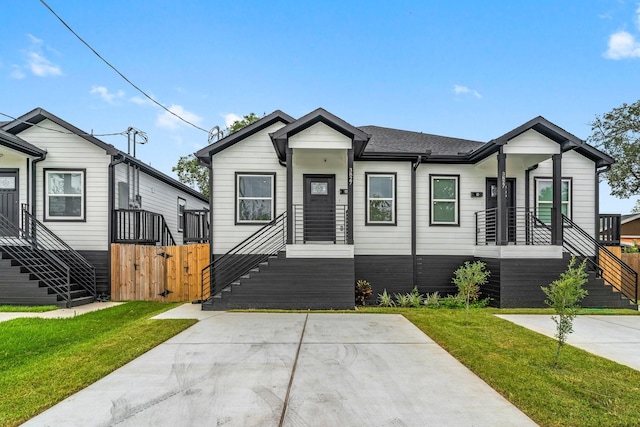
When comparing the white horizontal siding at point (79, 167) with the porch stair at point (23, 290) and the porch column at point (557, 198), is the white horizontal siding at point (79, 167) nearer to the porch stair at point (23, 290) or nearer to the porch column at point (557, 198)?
the porch stair at point (23, 290)

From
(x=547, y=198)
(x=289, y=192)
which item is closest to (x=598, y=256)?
(x=547, y=198)

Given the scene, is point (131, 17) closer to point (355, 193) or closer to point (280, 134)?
point (280, 134)

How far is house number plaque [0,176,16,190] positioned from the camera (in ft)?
32.4

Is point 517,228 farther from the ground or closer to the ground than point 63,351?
farther from the ground

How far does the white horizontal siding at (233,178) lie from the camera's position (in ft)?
31.3

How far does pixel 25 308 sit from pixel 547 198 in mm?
13931

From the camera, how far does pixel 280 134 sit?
322 inches

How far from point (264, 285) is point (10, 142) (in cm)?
735

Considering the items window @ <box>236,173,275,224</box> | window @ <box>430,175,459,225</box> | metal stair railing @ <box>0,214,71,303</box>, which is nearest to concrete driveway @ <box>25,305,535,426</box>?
window @ <box>236,173,275,224</box>

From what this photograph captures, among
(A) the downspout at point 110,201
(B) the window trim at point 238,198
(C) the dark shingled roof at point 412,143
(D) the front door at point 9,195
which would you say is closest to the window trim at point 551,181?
(C) the dark shingled roof at point 412,143

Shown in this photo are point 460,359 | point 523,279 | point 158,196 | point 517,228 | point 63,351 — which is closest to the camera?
point 460,359

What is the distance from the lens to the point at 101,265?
32.4ft

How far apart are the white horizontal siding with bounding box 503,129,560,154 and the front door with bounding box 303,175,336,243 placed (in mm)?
4567

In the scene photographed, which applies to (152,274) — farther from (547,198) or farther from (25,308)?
(547,198)
